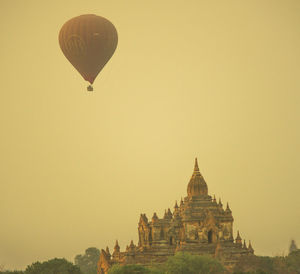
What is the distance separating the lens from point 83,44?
271 ft

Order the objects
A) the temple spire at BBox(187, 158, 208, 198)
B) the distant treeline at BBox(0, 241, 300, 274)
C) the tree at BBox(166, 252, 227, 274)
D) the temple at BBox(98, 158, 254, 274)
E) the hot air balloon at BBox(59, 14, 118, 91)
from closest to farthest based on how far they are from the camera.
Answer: the distant treeline at BBox(0, 241, 300, 274) → the tree at BBox(166, 252, 227, 274) → the temple at BBox(98, 158, 254, 274) → the hot air balloon at BBox(59, 14, 118, 91) → the temple spire at BBox(187, 158, 208, 198)

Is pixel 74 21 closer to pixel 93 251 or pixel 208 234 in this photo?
pixel 208 234

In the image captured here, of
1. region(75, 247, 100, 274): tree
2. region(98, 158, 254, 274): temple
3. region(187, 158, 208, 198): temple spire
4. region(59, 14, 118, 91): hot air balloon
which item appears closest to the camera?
region(98, 158, 254, 274): temple

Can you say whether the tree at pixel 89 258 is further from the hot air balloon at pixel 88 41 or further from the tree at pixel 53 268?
the hot air balloon at pixel 88 41

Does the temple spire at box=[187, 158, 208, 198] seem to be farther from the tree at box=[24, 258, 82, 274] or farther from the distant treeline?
the tree at box=[24, 258, 82, 274]

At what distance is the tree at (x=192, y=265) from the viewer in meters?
67.1

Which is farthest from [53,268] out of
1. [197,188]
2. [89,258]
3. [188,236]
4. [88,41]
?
[89,258]

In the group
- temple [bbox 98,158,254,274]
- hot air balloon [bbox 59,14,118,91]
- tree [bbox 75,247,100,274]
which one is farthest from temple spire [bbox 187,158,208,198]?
tree [bbox 75,247,100,274]

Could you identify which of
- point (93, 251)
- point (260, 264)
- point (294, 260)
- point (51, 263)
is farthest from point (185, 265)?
point (93, 251)

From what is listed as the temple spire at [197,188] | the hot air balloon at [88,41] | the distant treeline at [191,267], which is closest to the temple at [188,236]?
the temple spire at [197,188]

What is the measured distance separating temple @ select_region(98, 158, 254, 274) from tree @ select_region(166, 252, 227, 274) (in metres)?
6.21

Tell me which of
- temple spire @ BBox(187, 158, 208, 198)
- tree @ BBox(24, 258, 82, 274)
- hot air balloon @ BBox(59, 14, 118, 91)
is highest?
hot air balloon @ BBox(59, 14, 118, 91)

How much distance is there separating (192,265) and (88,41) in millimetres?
31745

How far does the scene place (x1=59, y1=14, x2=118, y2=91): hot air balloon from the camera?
82312 mm
